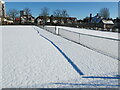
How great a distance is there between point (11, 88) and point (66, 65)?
301cm

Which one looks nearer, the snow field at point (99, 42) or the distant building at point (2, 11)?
the snow field at point (99, 42)

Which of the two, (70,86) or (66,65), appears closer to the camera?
(70,86)

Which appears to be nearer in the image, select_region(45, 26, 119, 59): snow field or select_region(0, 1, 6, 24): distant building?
select_region(45, 26, 119, 59): snow field

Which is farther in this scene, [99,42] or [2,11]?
[2,11]

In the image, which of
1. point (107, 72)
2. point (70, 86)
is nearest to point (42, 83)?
point (70, 86)

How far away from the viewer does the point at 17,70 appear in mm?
5711

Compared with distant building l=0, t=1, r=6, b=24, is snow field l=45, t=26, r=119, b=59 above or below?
below

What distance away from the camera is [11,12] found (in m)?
88.6

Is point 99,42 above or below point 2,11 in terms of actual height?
below

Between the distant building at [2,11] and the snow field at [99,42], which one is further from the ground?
the distant building at [2,11]

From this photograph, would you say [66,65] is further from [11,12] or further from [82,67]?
[11,12]

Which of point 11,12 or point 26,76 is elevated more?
point 11,12

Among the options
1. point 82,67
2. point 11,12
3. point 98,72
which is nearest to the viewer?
point 98,72

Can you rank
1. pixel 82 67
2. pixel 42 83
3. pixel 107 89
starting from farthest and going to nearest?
pixel 82 67
pixel 42 83
pixel 107 89
